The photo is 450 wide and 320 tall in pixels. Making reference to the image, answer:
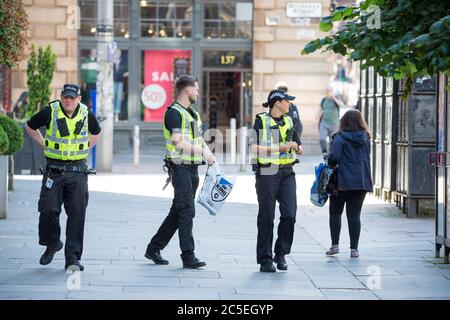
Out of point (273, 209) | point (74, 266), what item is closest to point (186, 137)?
point (273, 209)

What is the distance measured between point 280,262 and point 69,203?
2123 mm

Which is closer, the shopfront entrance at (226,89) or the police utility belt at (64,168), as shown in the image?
the police utility belt at (64,168)

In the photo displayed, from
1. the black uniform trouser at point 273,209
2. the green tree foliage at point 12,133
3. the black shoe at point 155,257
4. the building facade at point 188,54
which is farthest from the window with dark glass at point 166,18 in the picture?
the black uniform trouser at point 273,209

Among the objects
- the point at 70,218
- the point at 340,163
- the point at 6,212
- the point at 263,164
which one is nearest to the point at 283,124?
the point at 263,164

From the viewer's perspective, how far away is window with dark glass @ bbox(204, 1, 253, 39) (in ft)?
95.9

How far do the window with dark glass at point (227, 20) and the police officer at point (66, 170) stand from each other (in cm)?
1879

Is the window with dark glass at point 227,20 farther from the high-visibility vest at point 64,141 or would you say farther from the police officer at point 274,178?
the high-visibility vest at point 64,141

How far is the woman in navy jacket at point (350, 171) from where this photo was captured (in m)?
12.1

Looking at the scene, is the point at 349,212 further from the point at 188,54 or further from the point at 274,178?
the point at 188,54

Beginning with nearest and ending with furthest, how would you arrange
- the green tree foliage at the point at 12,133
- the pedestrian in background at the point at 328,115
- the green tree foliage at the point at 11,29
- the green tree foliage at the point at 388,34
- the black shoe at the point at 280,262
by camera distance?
the green tree foliage at the point at 388,34, the black shoe at the point at 280,262, the green tree foliage at the point at 11,29, the green tree foliage at the point at 12,133, the pedestrian in background at the point at 328,115

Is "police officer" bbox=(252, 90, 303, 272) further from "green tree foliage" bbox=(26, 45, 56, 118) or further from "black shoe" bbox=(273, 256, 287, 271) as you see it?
"green tree foliage" bbox=(26, 45, 56, 118)

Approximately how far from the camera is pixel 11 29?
13.3 meters

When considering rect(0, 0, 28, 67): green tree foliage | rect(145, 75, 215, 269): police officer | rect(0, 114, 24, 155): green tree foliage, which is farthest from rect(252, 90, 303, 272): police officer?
rect(0, 114, 24, 155): green tree foliage

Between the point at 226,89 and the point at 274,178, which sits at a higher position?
the point at 226,89
